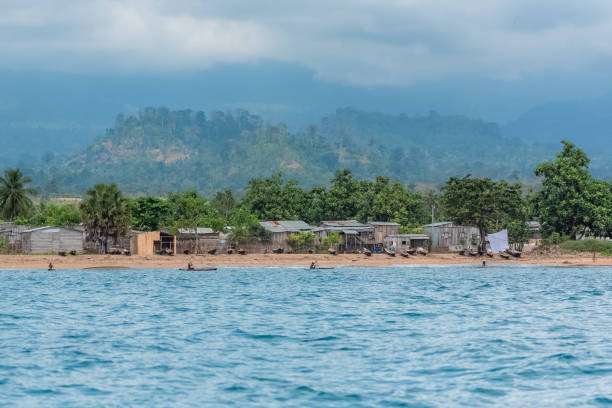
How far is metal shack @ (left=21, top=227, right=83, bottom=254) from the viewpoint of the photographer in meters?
62.6

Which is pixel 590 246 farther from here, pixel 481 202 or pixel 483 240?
pixel 481 202

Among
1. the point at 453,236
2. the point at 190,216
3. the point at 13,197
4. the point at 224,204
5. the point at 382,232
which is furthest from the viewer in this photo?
the point at 224,204

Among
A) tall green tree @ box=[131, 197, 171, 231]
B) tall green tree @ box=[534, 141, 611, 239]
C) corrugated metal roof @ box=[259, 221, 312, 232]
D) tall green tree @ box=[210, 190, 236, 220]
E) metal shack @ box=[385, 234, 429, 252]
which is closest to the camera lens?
tall green tree @ box=[534, 141, 611, 239]

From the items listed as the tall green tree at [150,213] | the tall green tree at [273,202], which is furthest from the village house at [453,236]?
the tall green tree at [150,213]

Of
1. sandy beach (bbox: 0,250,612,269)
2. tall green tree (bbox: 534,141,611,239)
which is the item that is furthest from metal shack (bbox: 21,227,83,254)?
tall green tree (bbox: 534,141,611,239)

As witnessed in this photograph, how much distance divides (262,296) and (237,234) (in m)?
29.0

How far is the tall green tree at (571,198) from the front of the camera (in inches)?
2630

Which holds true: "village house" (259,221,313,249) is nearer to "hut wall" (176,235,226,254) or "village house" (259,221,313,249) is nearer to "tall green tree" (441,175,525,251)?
"hut wall" (176,235,226,254)

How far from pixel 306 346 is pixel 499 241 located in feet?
169

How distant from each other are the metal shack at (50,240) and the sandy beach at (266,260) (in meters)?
3.35

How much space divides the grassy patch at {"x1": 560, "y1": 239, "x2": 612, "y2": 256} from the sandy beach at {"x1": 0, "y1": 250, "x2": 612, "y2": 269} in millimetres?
1443

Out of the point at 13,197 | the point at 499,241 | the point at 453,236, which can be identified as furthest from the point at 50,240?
the point at 499,241

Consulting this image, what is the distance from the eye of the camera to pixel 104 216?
64.4 m

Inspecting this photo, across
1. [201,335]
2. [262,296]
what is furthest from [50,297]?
[201,335]
